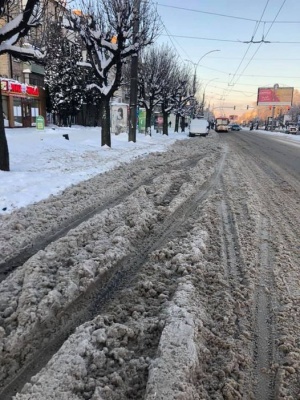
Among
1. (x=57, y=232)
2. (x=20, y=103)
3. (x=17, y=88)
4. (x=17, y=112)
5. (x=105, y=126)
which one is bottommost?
(x=57, y=232)

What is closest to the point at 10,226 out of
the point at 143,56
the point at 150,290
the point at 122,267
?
the point at 122,267

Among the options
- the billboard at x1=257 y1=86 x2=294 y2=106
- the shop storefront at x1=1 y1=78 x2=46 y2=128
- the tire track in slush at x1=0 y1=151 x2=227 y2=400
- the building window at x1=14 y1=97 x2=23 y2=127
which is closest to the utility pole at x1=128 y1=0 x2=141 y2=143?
the shop storefront at x1=1 y1=78 x2=46 y2=128

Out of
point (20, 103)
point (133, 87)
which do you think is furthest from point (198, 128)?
point (133, 87)

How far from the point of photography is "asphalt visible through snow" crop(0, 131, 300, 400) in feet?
7.85

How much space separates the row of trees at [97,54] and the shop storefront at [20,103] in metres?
4.46

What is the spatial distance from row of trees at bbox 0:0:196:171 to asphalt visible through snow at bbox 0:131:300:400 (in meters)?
5.61

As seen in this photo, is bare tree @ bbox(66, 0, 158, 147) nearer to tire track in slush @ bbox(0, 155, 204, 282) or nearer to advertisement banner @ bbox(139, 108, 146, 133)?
tire track in slush @ bbox(0, 155, 204, 282)

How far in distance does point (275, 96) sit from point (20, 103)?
64.5 meters

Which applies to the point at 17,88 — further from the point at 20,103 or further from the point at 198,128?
the point at 198,128

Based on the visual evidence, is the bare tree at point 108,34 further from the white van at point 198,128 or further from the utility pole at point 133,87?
the white van at point 198,128

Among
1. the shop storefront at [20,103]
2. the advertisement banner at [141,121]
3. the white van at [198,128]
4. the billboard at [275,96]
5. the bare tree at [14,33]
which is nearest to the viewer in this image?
the bare tree at [14,33]

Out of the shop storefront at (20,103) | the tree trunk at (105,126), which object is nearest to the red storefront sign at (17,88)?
the shop storefront at (20,103)

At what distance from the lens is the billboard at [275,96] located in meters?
81.4

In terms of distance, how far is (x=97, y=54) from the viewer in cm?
1750
